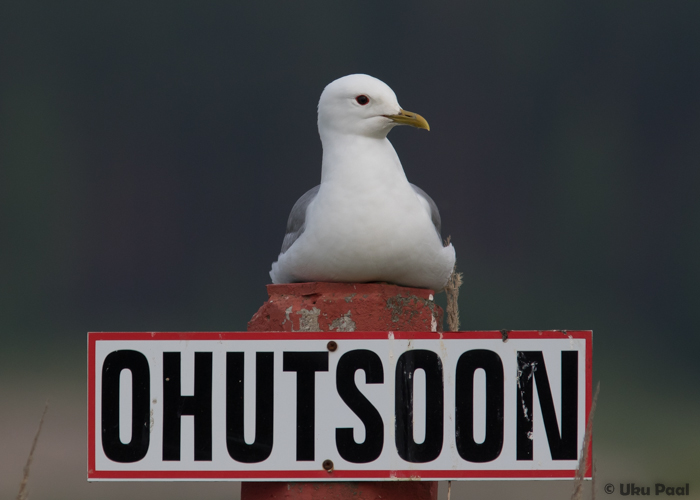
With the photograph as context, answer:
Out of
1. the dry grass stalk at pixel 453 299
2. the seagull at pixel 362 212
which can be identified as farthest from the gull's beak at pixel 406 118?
the dry grass stalk at pixel 453 299

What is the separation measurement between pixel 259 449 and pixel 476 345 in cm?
50

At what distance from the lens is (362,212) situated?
72.2 inches

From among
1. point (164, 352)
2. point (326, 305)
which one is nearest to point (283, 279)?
point (326, 305)

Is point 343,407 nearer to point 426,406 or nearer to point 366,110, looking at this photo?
point 426,406

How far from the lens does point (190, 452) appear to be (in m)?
1.59

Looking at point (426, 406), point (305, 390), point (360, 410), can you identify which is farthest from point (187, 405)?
point (426, 406)

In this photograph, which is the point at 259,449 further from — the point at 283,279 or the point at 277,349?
the point at 283,279

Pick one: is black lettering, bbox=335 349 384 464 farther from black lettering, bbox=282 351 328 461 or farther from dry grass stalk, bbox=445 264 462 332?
dry grass stalk, bbox=445 264 462 332

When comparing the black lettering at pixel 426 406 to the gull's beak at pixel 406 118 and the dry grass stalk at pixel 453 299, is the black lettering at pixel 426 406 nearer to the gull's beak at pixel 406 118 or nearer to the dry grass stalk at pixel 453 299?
the dry grass stalk at pixel 453 299

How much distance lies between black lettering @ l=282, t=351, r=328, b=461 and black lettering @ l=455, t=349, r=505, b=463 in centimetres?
28

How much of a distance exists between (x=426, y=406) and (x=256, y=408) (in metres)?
0.35

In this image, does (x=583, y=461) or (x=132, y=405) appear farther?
(x=132, y=405)

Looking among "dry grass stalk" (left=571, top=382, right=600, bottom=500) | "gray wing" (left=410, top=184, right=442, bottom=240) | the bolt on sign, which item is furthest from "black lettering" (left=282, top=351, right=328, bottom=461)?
"gray wing" (left=410, top=184, right=442, bottom=240)

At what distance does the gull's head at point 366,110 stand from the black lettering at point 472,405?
67 centimetres
